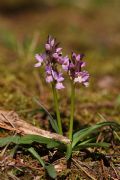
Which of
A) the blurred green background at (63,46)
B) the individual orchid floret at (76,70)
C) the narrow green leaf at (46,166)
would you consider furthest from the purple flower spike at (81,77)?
the blurred green background at (63,46)

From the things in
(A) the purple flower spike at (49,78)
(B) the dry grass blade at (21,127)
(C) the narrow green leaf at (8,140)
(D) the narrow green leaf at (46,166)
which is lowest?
(D) the narrow green leaf at (46,166)

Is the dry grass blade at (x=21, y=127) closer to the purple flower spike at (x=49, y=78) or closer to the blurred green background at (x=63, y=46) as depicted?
the purple flower spike at (x=49, y=78)

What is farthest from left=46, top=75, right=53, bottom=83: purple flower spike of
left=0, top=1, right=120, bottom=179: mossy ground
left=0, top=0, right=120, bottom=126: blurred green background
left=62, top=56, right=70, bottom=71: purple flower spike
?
left=0, top=0, right=120, bottom=126: blurred green background

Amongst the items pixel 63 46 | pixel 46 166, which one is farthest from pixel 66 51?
pixel 46 166

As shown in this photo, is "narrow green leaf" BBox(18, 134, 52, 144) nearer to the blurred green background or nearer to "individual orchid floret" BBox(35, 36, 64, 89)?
"individual orchid floret" BBox(35, 36, 64, 89)

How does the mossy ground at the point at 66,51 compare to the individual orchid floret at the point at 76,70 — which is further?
the mossy ground at the point at 66,51

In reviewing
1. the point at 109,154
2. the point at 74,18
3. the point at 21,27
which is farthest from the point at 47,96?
the point at 74,18
